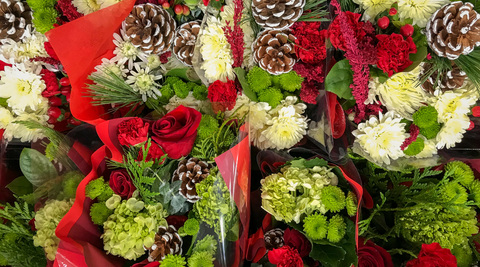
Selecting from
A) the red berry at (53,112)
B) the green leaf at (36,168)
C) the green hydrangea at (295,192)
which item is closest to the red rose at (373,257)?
the green hydrangea at (295,192)

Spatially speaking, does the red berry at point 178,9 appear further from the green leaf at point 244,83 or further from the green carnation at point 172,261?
the green carnation at point 172,261

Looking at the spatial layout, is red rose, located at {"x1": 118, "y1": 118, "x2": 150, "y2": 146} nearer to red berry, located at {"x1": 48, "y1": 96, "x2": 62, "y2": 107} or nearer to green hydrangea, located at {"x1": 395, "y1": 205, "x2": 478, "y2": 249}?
red berry, located at {"x1": 48, "y1": 96, "x2": 62, "y2": 107}

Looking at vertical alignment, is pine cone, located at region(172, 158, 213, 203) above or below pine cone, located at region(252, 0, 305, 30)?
below

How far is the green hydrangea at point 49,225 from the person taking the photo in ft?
2.21

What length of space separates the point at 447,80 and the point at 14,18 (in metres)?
1.25

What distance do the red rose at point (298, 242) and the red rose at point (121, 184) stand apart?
1.43 ft

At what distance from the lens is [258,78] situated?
2.50 ft

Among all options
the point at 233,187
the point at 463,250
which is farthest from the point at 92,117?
the point at 463,250

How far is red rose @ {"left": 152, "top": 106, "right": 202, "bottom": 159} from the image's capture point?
68cm

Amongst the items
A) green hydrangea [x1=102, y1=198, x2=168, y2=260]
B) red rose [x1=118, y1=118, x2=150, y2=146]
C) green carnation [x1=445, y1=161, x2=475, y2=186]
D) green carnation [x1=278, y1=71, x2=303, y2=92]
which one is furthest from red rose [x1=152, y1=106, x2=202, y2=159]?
green carnation [x1=445, y1=161, x2=475, y2=186]

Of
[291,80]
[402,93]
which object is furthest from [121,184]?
[402,93]

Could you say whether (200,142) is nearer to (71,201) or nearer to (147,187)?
(147,187)

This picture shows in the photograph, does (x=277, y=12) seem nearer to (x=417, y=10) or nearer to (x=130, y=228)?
(x=417, y=10)

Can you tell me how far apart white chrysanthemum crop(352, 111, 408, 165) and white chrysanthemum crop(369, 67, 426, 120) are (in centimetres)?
3
